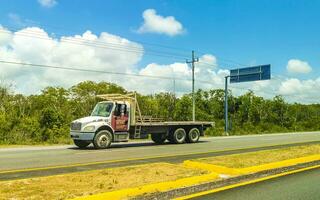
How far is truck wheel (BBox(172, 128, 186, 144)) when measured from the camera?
961 inches

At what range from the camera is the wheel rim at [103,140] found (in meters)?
20.6

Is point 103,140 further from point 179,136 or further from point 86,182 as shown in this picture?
point 86,182

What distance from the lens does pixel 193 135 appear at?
25703 mm

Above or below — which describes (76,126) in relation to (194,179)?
above

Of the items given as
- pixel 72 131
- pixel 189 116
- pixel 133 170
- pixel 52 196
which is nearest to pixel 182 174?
pixel 133 170

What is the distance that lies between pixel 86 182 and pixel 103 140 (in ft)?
39.0

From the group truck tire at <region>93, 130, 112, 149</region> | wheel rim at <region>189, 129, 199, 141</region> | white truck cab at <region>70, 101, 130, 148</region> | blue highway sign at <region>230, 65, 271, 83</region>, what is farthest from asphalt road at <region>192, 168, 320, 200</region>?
blue highway sign at <region>230, 65, 271, 83</region>

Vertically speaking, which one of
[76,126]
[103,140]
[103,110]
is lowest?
[103,140]

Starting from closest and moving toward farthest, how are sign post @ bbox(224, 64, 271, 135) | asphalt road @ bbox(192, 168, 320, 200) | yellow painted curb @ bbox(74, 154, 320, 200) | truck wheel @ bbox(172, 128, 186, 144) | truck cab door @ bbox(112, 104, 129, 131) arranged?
yellow painted curb @ bbox(74, 154, 320, 200)
asphalt road @ bbox(192, 168, 320, 200)
truck cab door @ bbox(112, 104, 129, 131)
truck wheel @ bbox(172, 128, 186, 144)
sign post @ bbox(224, 64, 271, 135)

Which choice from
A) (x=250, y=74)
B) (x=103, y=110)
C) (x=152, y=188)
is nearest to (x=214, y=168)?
(x=152, y=188)

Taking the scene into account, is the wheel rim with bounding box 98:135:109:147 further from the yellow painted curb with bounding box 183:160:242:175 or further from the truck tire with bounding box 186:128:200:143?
the yellow painted curb with bounding box 183:160:242:175

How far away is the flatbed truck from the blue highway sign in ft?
68.9

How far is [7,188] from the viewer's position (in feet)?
27.3

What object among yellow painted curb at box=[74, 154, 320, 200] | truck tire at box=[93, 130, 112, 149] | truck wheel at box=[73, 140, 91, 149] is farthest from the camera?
truck wheel at box=[73, 140, 91, 149]
